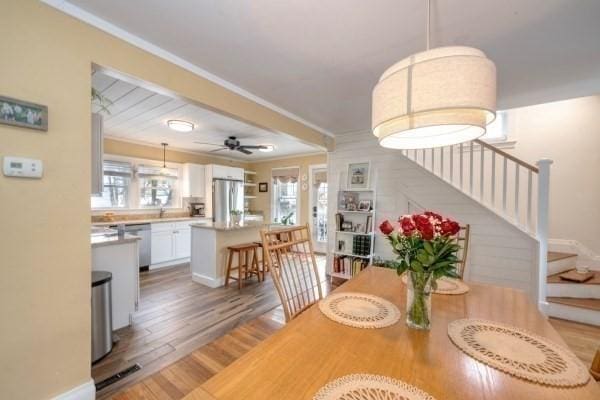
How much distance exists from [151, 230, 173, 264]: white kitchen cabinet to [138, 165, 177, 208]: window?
916 mm

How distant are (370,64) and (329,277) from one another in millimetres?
3168

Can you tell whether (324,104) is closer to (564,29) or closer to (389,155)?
(389,155)

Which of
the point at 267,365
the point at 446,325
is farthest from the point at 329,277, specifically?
the point at 267,365

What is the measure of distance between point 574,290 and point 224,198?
5734mm

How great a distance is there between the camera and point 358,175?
3.85m

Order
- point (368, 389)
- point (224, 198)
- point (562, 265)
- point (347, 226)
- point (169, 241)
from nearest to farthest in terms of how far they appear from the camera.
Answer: point (368, 389)
point (562, 265)
point (347, 226)
point (169, 241)
point (224, 198)

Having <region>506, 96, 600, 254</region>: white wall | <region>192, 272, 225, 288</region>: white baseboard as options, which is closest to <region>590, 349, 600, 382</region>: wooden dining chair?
<region>506, 96, 600, 254</region>: white wall

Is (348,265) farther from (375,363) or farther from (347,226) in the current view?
(375,363)

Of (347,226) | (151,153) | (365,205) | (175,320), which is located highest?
(151,153)

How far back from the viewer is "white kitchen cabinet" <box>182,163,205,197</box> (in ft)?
17.6

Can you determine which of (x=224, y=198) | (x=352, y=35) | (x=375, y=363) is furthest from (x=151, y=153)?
(x=375, y=363)

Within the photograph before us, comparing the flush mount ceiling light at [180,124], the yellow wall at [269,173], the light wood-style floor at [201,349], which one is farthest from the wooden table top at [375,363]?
the yellow wall at [269,173]

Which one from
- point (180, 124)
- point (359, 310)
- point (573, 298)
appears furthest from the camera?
point (180, 124)

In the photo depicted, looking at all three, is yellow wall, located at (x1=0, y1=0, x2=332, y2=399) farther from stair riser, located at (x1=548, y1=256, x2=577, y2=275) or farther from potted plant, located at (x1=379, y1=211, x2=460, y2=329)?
stair riser, located at (x1=548, y1=256, x2=577, y2=275)
